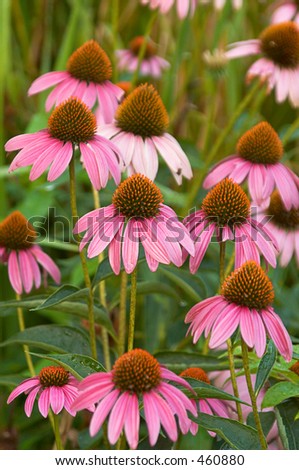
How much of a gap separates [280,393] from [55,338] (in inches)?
13.2

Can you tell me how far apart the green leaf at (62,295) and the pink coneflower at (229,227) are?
14cm

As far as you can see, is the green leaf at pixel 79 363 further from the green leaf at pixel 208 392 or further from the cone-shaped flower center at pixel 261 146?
the cone-shaped flower center at pixel 261 146

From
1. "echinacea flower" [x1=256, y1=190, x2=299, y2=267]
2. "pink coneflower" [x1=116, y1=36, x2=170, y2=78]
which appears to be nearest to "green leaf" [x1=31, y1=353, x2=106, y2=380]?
"echinacea flower" [x1=256, y1=190, x2=299, y2=267]

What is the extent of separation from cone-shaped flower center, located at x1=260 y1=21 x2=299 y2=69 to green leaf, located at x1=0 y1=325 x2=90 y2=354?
0.71 metres

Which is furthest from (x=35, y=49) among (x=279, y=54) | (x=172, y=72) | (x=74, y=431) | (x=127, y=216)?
(x=127, y=216)

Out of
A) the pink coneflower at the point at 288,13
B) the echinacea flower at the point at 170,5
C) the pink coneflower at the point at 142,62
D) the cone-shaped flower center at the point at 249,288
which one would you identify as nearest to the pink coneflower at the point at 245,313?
the cone-shaped flower center at the point at 249,288

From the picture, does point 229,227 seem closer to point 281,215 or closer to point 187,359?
point 187,359

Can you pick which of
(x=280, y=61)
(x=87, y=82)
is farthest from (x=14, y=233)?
(x=280, y=61)

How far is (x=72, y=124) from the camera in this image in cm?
95

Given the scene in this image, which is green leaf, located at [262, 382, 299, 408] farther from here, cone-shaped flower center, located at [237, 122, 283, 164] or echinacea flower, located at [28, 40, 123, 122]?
echinacea flower, located at [28, 40, 123, 122]

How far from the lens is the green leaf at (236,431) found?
0.82m

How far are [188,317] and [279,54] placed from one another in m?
0.77

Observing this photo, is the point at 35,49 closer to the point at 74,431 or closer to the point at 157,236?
the point at 74,431
